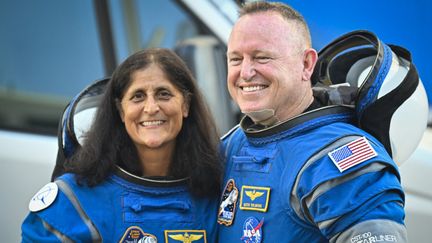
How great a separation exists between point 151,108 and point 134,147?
0.22 meters

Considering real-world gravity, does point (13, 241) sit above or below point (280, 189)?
below

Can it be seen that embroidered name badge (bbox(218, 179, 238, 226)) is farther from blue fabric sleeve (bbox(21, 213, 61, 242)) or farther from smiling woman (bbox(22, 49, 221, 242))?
blue fabric sleeve (bbox(21, 213, 61, 242))

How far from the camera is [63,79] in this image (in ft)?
16.4

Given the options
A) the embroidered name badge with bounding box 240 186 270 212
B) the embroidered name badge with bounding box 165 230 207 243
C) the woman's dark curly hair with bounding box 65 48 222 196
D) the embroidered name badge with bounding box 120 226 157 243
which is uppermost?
the woman's dark curly hair with bounding box 65 48 222 196

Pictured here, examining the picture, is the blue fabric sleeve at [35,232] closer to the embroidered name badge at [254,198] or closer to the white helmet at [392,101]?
the embroidered name badge at [254,198]

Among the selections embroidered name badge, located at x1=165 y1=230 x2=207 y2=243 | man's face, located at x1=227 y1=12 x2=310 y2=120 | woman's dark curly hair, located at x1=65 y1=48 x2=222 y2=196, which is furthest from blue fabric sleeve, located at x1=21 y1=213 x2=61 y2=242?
man's face, located at x1=227 y1=12 x2=310 y2=120

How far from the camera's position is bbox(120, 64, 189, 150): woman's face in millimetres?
3146

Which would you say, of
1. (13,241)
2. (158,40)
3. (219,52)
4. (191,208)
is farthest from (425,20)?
(13,241)

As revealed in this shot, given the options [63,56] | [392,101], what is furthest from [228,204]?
[63,56]

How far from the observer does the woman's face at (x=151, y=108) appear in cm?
315

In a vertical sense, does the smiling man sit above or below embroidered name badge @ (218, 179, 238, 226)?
above

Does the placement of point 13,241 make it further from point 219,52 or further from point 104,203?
point 104,203

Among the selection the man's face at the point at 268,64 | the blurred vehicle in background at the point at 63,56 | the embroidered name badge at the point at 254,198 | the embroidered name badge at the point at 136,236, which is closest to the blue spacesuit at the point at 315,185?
the embroidered name badge at the point at 254,198

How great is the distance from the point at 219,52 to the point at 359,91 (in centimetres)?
171
